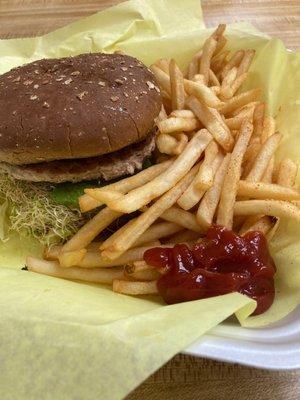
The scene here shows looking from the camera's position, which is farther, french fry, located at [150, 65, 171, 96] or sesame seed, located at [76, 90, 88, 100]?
french fry, located at [150, 65, 171, 96]

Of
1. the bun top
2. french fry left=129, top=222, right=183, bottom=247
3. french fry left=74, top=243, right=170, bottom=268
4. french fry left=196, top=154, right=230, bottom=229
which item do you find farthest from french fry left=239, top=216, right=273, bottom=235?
the bun top

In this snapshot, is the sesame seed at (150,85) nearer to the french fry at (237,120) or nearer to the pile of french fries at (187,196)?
the pile of french fries at (187,196)

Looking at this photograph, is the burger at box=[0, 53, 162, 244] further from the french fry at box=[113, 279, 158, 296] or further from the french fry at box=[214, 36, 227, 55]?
the french fry at box=[214, 36, 227, 55]

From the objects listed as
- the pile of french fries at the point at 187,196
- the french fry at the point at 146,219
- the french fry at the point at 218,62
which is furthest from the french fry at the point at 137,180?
the french fry at the point at 218,62

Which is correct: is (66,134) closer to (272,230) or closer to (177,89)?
(177,89)

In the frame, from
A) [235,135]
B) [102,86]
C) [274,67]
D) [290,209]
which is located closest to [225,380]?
[290,209]

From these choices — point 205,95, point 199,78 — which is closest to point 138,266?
point 205,95
